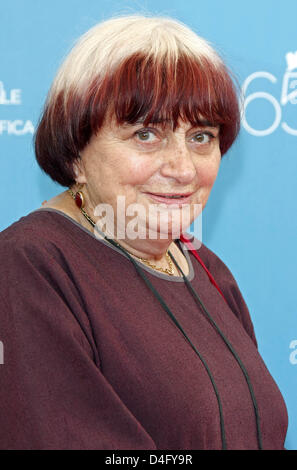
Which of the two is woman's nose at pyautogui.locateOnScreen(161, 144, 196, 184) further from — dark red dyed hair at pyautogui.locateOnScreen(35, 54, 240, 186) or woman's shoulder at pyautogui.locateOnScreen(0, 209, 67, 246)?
woman's shoulder at pyautogui.locateOnScreen(0, 209, 67, 246)

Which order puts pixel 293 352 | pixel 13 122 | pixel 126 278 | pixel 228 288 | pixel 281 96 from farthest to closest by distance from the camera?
pixel 293 352
pixel 281 96
pixel 13 122
pixel 228 288
pixel 126 278

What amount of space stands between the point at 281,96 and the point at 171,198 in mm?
674

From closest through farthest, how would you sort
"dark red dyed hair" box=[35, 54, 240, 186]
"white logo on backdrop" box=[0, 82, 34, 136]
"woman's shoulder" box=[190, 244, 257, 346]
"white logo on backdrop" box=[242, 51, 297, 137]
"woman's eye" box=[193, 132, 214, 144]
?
"dark red dyed hair" box=[35, 54, 240, 186], "woman's eye" box=[193, 132, 214, 144], "woman's shoulder" box=[190, 244, 257, 346], "white logo on backdrop" box=[0, 82, 34, 136], "white logo on backdrop" box=[242, 51, 297, 137]

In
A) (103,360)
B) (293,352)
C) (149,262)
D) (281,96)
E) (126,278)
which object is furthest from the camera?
(293,352)

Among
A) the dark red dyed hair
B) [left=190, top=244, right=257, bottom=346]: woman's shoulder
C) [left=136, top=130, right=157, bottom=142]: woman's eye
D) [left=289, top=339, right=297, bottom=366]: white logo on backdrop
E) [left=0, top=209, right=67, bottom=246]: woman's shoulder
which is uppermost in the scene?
the dark red dyed hair

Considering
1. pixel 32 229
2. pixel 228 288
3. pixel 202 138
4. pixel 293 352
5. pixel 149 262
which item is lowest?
pixel 293 352

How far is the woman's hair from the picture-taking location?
3.06ft

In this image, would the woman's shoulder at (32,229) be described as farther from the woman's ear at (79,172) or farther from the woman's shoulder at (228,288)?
the woman's shoulder at (228,288)

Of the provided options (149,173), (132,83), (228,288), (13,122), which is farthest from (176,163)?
(13,122)

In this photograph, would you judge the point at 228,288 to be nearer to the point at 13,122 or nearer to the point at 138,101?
the point at 138,101

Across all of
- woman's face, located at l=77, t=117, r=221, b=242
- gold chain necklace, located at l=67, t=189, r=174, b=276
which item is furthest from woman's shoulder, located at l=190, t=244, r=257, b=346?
woman's face, located at l=77, t=117, r=221, b=242

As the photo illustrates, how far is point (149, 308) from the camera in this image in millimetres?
991

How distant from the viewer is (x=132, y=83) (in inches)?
36.5

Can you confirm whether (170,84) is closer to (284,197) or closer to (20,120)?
(20,120)
